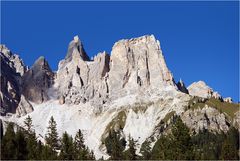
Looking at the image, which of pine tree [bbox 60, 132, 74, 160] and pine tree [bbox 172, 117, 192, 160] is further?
pine tree [bbox 60, 132, 74, 160]

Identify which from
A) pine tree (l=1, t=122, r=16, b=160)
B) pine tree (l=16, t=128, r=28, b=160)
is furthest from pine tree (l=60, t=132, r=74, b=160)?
pine tree (l=1, t=122, r=16, b=160)

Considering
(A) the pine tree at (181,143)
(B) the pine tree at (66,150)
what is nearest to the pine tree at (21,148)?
(B) the pine tree at (66,150)

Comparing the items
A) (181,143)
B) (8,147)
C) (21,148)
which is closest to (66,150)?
(21,148)

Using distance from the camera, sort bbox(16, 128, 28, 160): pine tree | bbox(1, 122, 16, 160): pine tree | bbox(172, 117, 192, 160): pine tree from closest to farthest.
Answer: bbox(172, 117, 192, 160): pine tree < bbox(1, 122, 16, 160): pine tree < bbox(16, 128, 28, 160): pine tree

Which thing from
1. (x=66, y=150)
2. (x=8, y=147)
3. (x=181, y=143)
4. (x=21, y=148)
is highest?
(x=66, y=150)

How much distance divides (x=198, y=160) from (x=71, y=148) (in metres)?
35.6

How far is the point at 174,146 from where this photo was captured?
321 feet

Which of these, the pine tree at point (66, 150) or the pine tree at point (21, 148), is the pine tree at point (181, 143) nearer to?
the pine tree at point (66, 150)

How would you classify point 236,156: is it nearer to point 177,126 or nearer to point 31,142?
point 177,126

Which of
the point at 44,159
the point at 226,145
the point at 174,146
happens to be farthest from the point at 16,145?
the point at 226,145

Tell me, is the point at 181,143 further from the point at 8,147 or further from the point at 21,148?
the point at 8,147

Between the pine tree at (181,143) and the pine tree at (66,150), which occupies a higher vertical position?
the pine tree at (66,150)

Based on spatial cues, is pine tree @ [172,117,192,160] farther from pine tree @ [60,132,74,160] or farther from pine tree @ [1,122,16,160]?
pine tree @ [1,122,16,160]

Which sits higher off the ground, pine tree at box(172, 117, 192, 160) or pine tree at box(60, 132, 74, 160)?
pine tree at box(60, 132, 74, 160)
